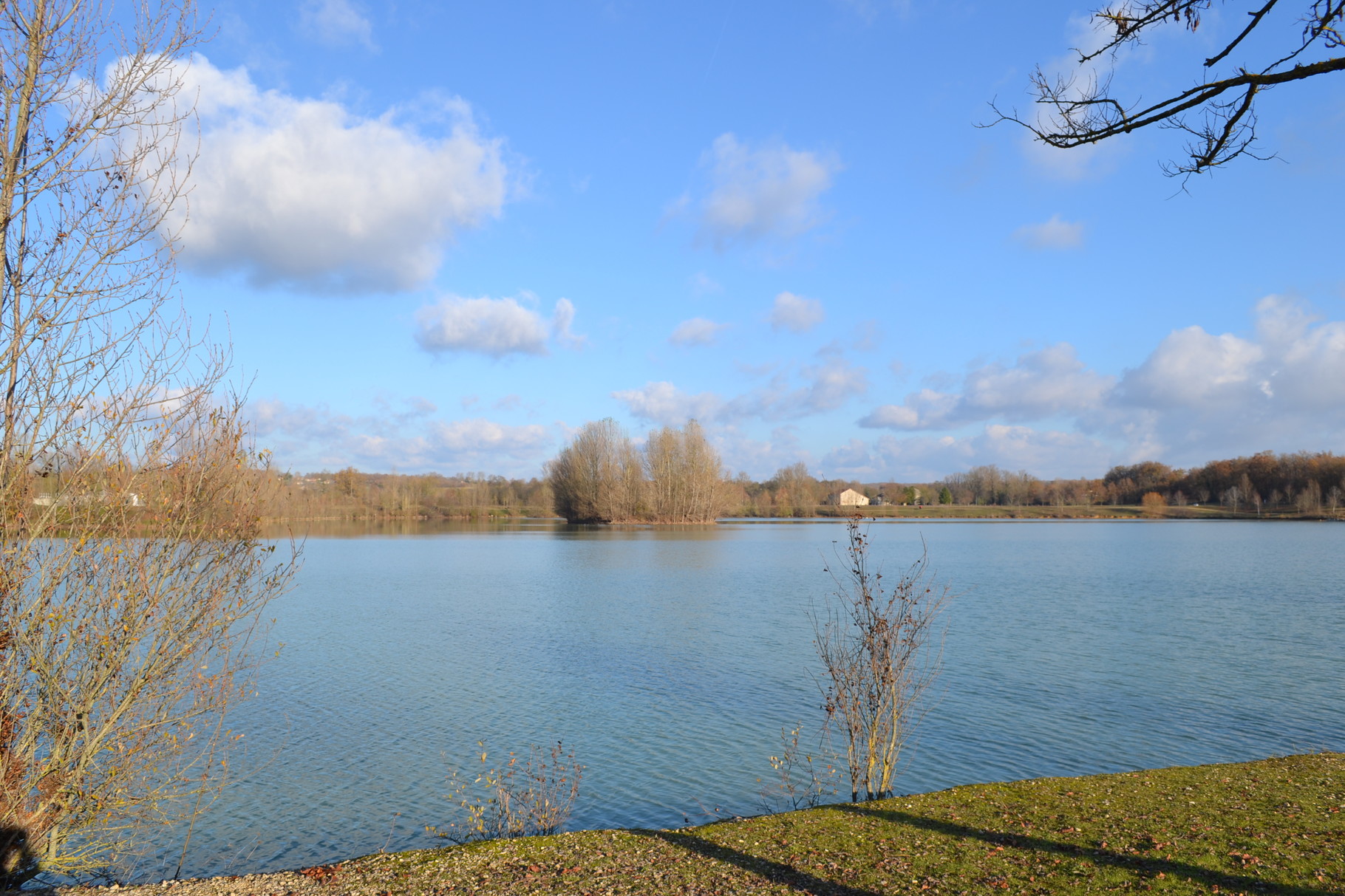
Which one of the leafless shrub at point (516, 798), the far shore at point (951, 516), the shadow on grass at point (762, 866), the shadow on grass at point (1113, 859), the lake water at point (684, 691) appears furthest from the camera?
the far shore at point (951, 516)

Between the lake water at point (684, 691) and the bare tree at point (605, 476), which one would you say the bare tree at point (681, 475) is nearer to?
the bare tree at point (605, 476)

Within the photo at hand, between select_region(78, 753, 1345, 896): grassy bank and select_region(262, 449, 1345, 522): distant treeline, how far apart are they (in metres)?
62.1

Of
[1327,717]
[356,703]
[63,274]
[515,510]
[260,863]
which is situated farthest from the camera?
[515,510]

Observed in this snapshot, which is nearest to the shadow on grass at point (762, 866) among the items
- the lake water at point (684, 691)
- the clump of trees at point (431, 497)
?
the lake water at point (684, 691)

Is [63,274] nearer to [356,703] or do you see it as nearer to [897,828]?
[897,828]

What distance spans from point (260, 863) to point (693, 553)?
42824 millimetres

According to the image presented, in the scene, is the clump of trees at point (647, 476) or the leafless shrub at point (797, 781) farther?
the clump of trees at point (647, 476)

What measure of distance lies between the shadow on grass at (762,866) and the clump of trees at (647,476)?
8788 centimetres

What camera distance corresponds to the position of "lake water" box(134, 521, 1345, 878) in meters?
10.2

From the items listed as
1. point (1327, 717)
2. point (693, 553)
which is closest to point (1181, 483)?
point (693, 553)

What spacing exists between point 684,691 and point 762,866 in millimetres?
9249

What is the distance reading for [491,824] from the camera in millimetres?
9008

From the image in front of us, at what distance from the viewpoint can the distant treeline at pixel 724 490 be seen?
95.8 m

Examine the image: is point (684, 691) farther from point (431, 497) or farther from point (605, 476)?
point (431, 497)
